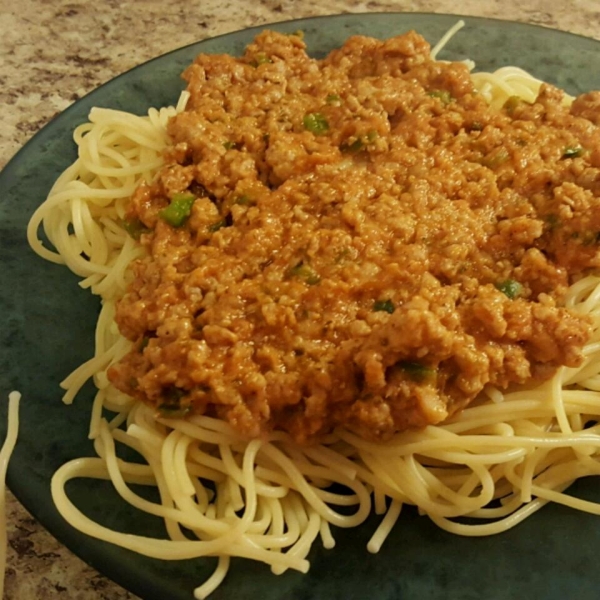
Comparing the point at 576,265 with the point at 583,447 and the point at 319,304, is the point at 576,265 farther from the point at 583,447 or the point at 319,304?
the point at 319,304

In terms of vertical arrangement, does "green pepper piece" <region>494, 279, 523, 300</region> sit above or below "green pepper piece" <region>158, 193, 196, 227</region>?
above

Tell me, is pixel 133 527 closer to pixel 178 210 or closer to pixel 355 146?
pixel 178 210

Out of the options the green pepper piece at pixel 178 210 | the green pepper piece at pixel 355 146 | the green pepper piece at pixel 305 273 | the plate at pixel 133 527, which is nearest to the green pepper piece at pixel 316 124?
the green pepper piece at pixel 355 146

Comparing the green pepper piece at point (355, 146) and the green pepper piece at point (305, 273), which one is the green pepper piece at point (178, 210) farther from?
the green pepper piece at point (355, 146)

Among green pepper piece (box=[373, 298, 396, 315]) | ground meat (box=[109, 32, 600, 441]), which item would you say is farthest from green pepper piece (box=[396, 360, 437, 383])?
green pepper piece (box=[373, 298, 396, 315])

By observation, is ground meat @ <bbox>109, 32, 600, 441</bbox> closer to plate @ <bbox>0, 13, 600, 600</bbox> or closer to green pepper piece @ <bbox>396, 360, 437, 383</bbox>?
green pepper piece @ <bbox>396, 360, 437, 383</bbox>

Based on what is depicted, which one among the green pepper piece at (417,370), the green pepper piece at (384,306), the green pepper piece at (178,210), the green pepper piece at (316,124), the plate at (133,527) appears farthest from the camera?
the green pepper piece at (316,124)
